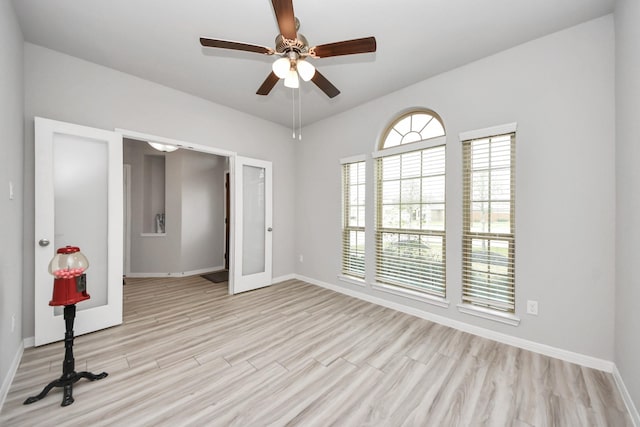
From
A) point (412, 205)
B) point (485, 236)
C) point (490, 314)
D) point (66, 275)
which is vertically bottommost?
point (490, 314)

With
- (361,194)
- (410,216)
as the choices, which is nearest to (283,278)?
(361,194)

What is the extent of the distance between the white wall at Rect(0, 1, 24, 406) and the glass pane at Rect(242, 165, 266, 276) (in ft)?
7.63

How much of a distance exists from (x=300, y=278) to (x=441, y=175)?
303 cm

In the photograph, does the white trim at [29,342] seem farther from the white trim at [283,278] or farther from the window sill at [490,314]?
the window sill at [490,314]

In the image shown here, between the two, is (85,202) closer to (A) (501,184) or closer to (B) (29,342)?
(B) (29,342)

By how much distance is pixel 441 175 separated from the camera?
9.62ft

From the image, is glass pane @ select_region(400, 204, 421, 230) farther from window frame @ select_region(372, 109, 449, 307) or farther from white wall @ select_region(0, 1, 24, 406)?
white wall @ select_region(0, 1, 24, 406)

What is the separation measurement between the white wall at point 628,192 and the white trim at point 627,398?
0.05 m

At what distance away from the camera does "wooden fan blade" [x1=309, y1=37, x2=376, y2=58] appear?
167cm

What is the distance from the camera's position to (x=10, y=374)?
71.9 inches

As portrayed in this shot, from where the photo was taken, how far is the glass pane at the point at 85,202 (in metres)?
2.49

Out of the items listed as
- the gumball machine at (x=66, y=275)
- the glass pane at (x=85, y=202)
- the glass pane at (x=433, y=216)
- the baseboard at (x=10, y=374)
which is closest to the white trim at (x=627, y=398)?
the glass pane at (x=433, y=216)

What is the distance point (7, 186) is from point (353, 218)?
3.53 m

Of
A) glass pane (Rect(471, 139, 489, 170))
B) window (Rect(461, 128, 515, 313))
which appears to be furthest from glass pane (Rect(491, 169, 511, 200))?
glass pane (Rect(471, 139, 489, 170))
